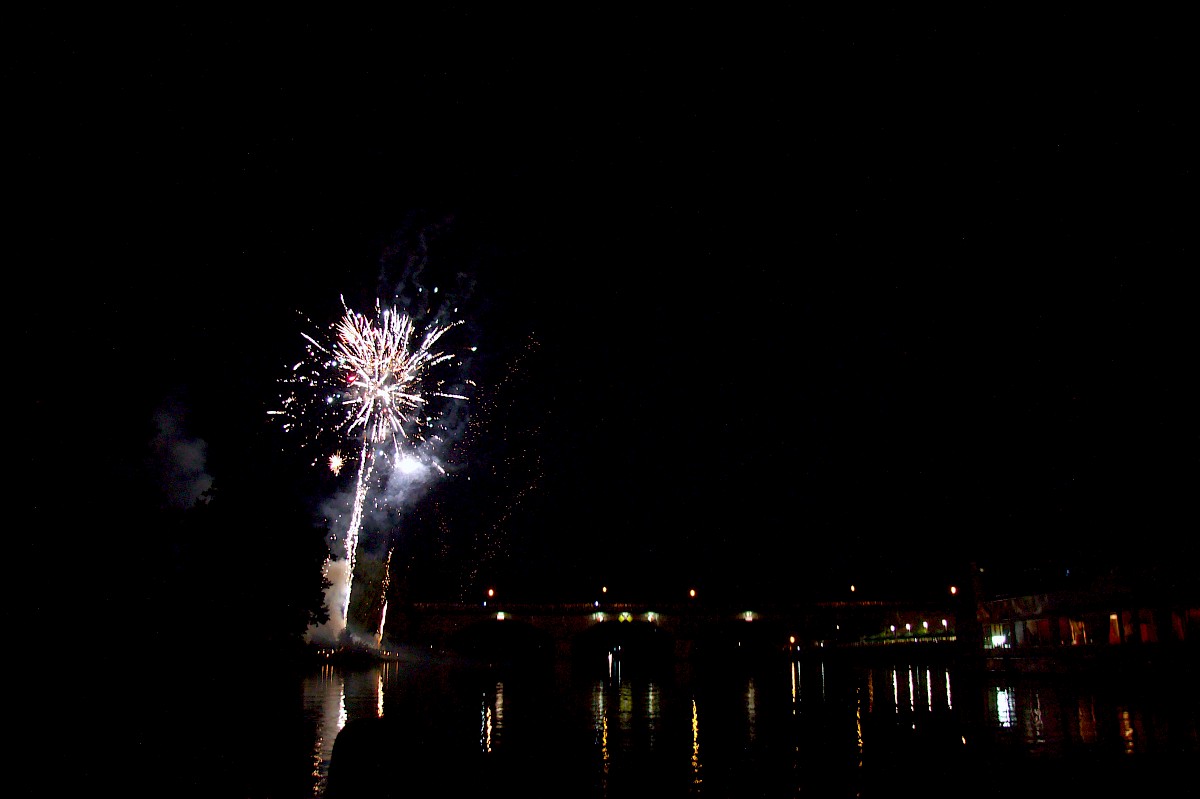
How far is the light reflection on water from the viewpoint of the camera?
14.1 metres

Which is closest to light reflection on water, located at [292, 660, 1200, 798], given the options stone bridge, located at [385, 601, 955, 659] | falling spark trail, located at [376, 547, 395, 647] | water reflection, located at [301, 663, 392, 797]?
water reflection, located at [301, 663, 392, 797]

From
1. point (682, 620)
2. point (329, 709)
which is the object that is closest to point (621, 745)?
point (329, 709)

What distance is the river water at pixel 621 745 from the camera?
12680 millimetres

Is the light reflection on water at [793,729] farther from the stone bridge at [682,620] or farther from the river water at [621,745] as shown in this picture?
the stone bridge at [682,620]

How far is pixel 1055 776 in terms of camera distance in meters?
13.0

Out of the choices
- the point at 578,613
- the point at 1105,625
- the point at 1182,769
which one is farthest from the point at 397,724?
the point at 578,613

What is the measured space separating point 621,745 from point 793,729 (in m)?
4.64

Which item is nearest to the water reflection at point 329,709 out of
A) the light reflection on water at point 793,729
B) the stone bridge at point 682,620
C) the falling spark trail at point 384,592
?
the light reflection on water at point 793,729

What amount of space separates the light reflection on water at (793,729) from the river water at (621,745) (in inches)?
2.5

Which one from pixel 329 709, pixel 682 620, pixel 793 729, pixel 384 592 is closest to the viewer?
pixel 793 729

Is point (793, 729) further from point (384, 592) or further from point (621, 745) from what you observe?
point (384, 592)

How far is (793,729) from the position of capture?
20031mm

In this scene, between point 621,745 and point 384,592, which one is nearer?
point 621,745

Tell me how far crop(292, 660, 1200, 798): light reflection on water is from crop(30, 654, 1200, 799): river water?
6 cm
